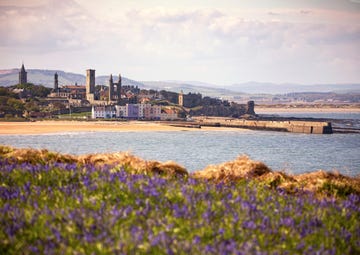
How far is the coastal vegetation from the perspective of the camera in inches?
182

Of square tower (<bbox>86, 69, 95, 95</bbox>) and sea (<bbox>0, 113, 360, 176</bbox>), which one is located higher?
square tower (<bbox>86, 69, 95, 95</bbox>)

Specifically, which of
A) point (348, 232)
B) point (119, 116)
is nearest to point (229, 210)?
point (348, 232)

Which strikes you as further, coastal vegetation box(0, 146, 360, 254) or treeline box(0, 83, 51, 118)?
treeline box(0, 83, 51, 118)

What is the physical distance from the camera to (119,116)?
128m

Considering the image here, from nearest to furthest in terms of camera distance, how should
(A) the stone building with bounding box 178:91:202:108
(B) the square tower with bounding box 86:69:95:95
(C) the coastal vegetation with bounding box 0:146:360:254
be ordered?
(C) the coastal vegetation with bounding box 0:146:360:254 → (B) the square tower with bounding box 86:69:95:95 → (A) the stone building with bounding box 178:91:202:108

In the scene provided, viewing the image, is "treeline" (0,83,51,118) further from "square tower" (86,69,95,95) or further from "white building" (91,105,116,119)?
"square tower" (86,69,95,95)

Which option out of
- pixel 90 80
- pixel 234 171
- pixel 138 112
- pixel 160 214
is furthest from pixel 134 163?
pixel 90 80

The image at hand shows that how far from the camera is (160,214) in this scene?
17.6ft

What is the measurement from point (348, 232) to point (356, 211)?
1003mm

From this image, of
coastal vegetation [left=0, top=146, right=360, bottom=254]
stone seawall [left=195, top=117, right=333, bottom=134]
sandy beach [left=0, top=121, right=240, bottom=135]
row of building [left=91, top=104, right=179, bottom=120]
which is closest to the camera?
coastal vegetation [left=0, top=146, right=360, bottom=254]

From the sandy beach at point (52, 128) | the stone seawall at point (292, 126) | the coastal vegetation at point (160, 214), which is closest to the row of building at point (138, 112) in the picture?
the stone seawall at point (292, 126)

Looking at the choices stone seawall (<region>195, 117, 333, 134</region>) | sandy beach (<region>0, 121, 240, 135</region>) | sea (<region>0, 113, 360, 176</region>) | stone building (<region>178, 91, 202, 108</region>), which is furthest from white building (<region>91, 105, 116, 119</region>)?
sea (<region>0, 113, 360, 176</region>)

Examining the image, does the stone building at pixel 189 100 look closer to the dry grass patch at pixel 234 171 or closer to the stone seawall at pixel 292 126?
the stone seawall at pixel 292 126

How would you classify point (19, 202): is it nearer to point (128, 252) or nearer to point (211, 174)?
point (128, 252)
